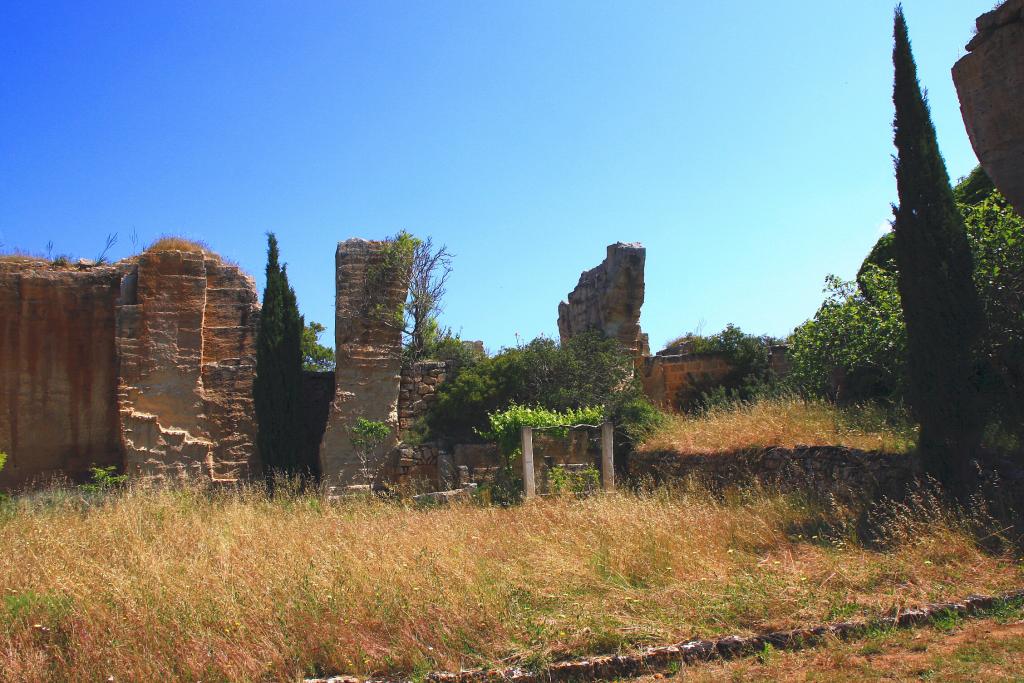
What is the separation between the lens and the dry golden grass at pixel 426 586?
5.47m

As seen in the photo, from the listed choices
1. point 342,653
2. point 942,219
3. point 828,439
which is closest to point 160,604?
point 342,653

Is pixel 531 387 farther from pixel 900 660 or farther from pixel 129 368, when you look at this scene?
pixel 900 660

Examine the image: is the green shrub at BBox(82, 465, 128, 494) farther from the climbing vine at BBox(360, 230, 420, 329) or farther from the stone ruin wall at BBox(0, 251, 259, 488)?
the climbing vine at BBox(360, 230, 420, 329)

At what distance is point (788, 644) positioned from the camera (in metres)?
5.53

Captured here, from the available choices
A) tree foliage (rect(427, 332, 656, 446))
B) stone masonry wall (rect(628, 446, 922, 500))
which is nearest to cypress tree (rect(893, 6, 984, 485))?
stone masonry wall (rect(628, 446, 922, 500))

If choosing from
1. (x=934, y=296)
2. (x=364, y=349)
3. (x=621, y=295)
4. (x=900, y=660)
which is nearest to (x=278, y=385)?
(x=364, y=349)

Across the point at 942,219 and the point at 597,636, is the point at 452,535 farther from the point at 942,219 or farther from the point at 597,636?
the point at 942,219

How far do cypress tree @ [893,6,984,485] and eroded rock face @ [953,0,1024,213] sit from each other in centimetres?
146

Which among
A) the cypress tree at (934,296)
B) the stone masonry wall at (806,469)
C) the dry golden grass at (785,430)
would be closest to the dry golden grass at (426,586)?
the stone masonry wall at (806,469)

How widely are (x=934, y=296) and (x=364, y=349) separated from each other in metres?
9.75

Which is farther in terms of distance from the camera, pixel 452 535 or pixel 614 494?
pixel 614 494

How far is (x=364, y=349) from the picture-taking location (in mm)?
14805

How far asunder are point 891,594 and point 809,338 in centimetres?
779

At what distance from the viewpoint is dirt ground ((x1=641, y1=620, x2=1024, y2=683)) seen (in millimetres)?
4934
